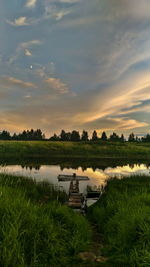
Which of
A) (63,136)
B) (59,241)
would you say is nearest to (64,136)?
(63,136)

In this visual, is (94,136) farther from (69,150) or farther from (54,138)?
(69,150)

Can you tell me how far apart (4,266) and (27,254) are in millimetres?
816

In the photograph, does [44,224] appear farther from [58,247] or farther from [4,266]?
[4,266]

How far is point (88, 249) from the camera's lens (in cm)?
604

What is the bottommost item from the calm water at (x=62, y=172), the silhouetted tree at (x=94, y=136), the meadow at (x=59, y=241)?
the calm water at (x=62, y=172)

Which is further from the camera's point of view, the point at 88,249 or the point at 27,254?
the point at 88,249

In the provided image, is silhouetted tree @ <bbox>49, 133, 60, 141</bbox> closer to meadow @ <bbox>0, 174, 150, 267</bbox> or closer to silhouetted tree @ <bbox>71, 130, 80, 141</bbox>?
silhouetted tree @ <bbox>71, 130, 80, 141</bbox>

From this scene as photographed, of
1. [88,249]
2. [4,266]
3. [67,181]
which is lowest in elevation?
[67,181]

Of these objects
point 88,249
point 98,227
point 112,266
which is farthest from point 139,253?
point 98,227

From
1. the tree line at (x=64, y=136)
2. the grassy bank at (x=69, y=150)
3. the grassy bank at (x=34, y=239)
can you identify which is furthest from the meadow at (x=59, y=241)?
the tree line at (x=64, y=136)

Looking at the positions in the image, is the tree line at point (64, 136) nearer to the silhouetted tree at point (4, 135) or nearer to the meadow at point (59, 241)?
the silhouetted tree at point (4, 135)

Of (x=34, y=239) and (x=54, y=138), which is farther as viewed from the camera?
(x=54, y=138)

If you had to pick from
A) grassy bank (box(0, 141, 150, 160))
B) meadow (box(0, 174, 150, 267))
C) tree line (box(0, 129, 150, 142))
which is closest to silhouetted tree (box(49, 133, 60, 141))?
tree line (box(0, 129, 150, 142))

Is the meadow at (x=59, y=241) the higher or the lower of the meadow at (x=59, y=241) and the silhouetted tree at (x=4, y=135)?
the lower
